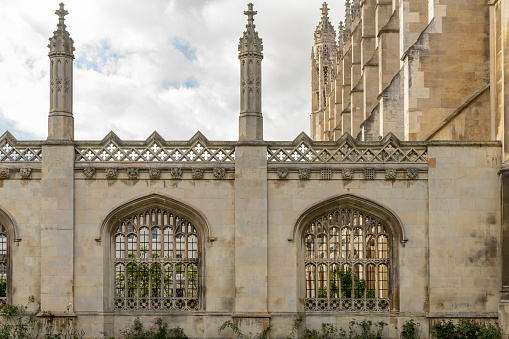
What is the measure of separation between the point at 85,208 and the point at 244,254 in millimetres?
4213

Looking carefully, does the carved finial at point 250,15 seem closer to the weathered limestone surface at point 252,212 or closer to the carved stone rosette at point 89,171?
the weathered limestone surface at point 252,212

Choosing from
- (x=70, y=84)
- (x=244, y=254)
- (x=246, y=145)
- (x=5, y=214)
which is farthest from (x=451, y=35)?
(x=5, y=214)

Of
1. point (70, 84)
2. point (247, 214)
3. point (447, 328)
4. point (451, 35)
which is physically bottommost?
point (447, 328)

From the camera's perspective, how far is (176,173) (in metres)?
18.0

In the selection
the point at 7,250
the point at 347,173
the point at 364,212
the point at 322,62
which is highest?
the point at 322,62

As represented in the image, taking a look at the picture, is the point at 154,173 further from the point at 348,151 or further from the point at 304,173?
the point at 348,151

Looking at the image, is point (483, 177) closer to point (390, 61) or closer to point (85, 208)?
point (85, 208)

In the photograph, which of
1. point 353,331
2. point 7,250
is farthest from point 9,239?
point 353,331

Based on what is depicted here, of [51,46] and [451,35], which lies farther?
[451,35]

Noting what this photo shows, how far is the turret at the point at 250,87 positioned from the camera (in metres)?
18.2

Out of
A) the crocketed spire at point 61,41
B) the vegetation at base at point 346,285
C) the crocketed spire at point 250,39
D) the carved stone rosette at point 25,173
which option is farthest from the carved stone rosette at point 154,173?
the vegetation at base at point 346,285

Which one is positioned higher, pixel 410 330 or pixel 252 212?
pixel 252 212

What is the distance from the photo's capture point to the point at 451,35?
23.2m

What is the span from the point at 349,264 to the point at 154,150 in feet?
19.0
